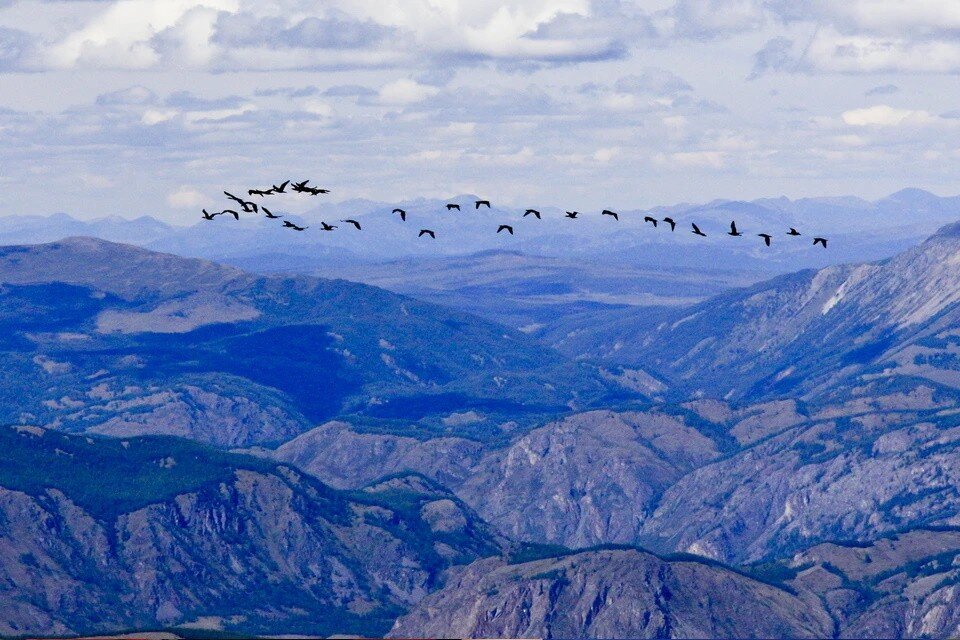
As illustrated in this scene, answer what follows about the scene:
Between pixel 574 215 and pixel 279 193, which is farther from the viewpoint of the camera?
pixel 574 215

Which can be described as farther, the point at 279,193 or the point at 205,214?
the point at 205,214
